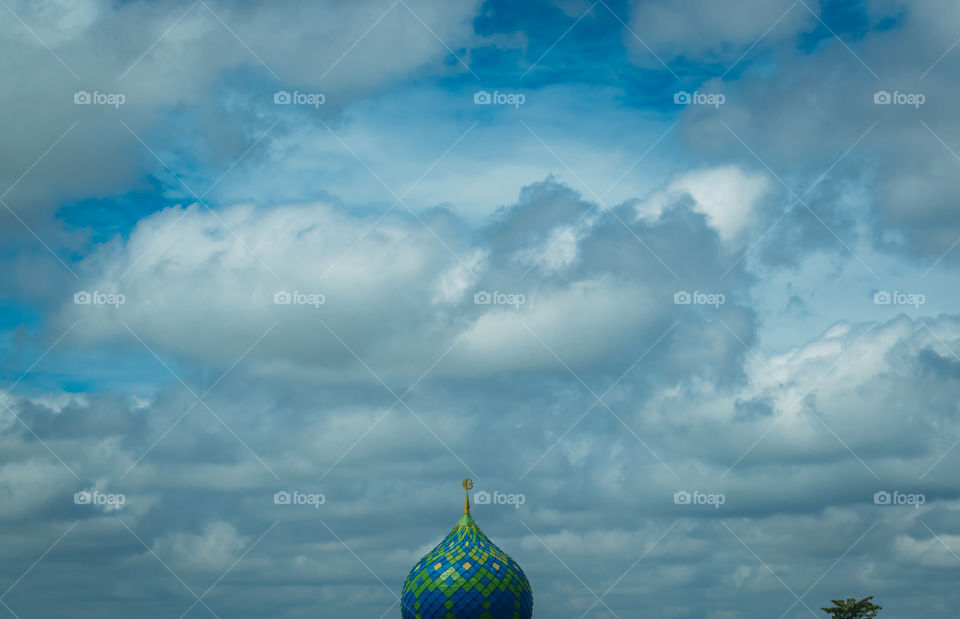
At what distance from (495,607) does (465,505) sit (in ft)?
28.8

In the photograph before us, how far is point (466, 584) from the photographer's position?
2906 inches

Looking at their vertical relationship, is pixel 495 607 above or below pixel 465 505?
below

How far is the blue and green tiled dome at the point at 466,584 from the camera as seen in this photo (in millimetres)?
73625

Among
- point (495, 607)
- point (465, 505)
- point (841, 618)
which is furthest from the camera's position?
point (841, 618)

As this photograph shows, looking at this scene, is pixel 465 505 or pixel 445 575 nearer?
pixel 445 575

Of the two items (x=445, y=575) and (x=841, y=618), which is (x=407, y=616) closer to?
(x=445, y=575)

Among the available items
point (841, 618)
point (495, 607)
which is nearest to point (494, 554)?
point (495, 607)

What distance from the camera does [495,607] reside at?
243ft

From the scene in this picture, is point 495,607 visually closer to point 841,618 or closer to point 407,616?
point 407,616

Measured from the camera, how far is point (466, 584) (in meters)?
73.8

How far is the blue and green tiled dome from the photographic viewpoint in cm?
Result: 7362

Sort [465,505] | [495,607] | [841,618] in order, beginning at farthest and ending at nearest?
[841,618] < [465,505] < [495,607]

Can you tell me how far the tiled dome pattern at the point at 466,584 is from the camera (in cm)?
7362

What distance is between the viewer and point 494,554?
7625 centimetres
